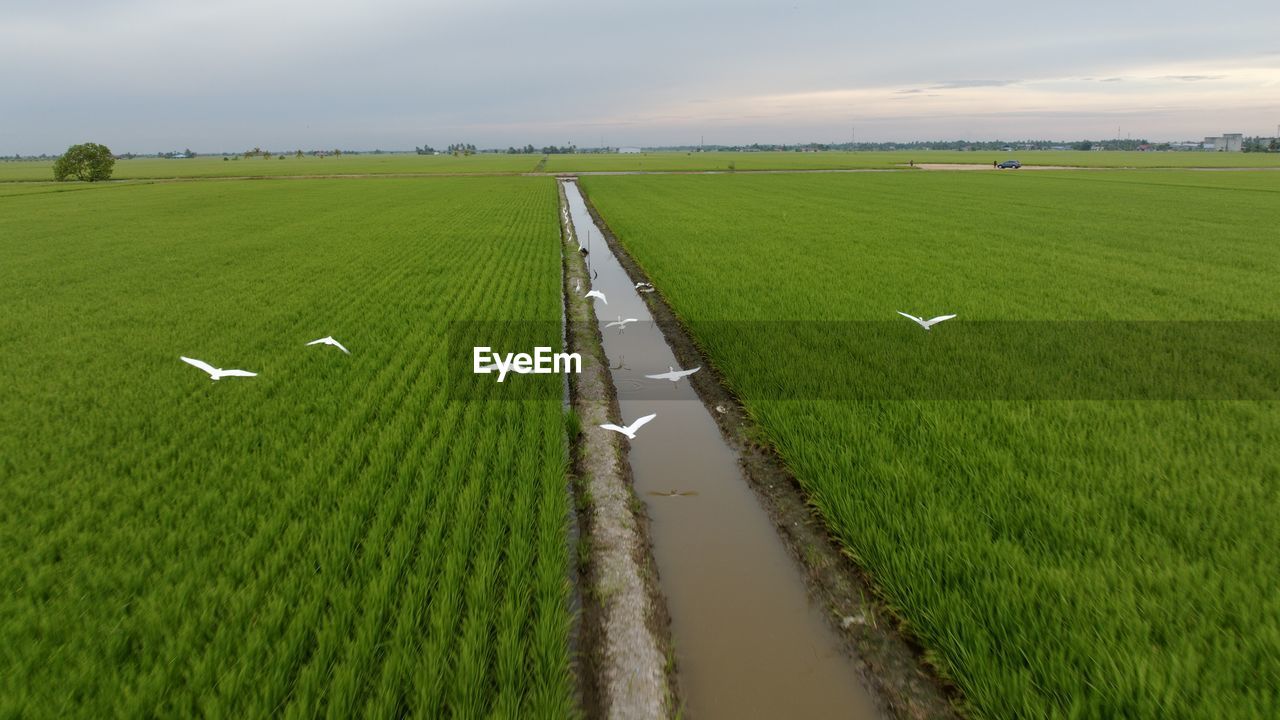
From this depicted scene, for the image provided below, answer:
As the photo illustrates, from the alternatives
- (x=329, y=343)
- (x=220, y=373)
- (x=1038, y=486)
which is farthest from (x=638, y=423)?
(x=329, y=343)

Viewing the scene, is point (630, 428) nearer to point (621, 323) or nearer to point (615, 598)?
point (615, 598)

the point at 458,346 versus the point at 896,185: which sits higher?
the point at 896,185

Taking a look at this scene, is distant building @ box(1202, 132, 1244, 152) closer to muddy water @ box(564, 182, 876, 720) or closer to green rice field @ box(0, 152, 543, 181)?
green rice field @ box(0, 152, 543, 181)

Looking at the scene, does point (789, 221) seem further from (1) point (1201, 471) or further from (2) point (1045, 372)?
(1) point (1201, 471)

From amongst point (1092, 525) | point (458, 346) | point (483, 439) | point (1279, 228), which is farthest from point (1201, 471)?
point (1279, 228)

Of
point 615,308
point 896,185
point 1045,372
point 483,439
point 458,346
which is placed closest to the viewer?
point 483,439

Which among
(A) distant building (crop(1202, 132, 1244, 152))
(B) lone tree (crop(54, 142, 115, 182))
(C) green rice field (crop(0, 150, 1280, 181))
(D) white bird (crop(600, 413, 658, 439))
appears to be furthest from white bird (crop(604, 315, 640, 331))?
(A) distant building (crop(1202, 132, 1244, 152))
